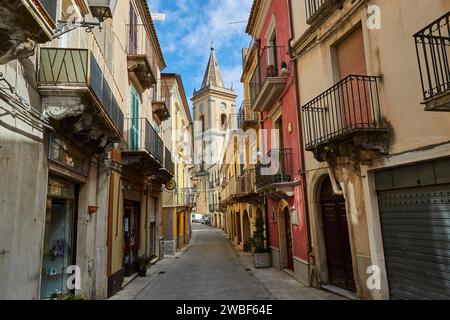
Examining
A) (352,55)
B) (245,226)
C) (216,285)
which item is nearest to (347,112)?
(352,55)

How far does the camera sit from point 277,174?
11.4 m

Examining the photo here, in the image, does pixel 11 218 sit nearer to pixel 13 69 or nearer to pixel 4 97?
pixel 4 97

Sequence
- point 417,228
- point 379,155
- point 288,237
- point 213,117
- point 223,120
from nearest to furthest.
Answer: point 417,228 → point 379,155 → point 288,237 → point 213,117 → point 223,120

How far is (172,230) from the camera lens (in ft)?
63.9

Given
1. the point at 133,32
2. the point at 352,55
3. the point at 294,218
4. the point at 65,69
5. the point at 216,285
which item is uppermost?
the point at 133,32

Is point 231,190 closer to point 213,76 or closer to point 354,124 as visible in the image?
point 354,124

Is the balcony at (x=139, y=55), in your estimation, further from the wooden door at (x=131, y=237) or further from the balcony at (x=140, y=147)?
the wooden door at (x=131, y=237)

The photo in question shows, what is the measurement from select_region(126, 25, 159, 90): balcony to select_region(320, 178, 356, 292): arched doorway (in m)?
7.15

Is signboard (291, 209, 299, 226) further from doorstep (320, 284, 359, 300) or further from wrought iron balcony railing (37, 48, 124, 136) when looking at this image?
wrought iron balcony railing (37, 48, 124, 136)

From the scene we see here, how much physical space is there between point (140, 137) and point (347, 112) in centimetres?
732

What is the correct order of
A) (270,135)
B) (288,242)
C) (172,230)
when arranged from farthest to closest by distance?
(172,230), (270,135), (288,242)

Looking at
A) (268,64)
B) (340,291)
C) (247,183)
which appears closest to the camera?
(340,291)
